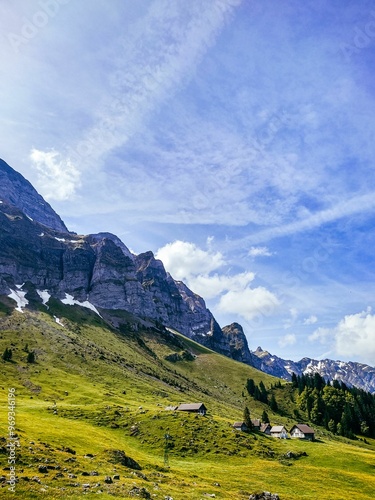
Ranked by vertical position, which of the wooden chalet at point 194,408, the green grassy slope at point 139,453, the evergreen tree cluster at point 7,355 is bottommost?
the green grassy slope at point 139,453

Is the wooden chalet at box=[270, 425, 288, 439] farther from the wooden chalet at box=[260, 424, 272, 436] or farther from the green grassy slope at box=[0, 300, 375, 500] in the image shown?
the green grassy slope at box=[0, 300, 375, 500]

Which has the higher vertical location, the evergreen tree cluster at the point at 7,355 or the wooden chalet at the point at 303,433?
the evergreen tree cluster at the point at 7,355

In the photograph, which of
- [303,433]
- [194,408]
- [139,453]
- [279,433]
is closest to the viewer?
[139,453]

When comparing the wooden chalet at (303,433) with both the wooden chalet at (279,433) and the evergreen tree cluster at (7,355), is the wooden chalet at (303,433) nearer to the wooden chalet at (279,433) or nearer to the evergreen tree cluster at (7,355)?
the wooden chalet at (279,433)

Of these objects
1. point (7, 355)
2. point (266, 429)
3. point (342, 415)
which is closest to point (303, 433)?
point (266, 429)

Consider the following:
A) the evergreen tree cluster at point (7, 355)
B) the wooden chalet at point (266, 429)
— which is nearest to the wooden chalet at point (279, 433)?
the wooden chalet at point (266, 429)

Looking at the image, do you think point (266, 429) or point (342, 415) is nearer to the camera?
point (266, 429)

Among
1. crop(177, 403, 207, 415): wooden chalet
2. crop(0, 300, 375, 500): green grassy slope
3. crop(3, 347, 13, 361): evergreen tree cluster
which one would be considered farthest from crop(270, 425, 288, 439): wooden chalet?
crop(3, 347, 13, 361): evergreen tree cluster

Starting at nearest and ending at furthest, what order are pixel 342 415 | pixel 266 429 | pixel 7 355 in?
1. pixel 266 429
2. pixel 7 355
3. pixel 342 415

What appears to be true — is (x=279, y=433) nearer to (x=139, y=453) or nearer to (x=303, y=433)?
(x=303, y=433)

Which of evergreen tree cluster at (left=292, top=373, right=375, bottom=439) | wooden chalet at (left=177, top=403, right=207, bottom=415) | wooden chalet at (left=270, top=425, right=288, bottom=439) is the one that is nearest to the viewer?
wooden chalet at (left=270, top=425, right=288, bottom=439)

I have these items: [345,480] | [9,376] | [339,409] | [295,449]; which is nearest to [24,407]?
[9,376]

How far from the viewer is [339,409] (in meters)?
191

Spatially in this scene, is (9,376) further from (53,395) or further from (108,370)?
(108,370)
